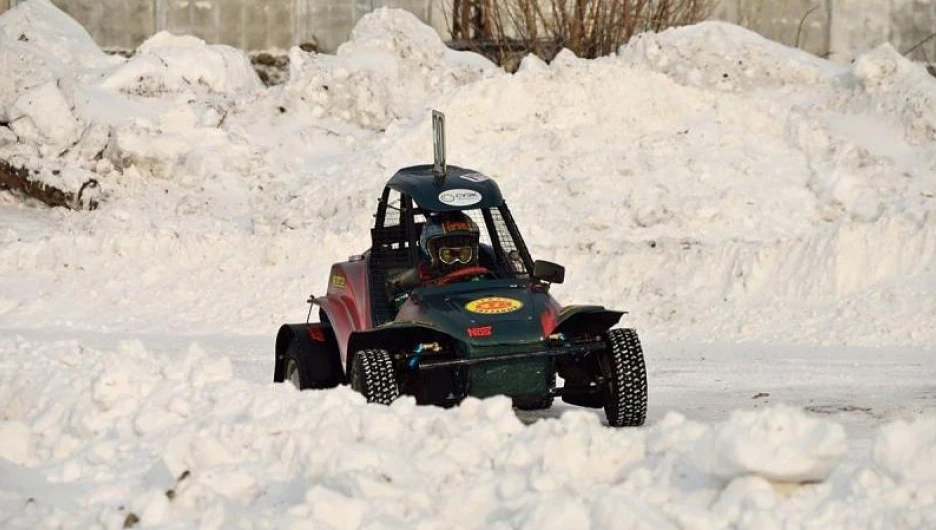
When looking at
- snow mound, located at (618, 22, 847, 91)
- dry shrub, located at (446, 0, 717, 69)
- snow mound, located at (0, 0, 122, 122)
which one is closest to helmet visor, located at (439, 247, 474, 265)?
snow mound, located at (618, 22, 847, 91)

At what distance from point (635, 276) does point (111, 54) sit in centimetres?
1062

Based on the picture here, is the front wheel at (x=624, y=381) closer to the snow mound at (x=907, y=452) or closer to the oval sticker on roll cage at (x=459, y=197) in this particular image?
the oval sticker on roll cage at (x=459, y=197)

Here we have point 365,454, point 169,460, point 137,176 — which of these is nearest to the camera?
point 365,454

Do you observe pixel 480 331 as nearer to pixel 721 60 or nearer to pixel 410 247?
pixel 410 247

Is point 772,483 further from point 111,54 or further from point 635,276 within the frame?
point 111,54

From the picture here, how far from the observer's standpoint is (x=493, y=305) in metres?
10.5

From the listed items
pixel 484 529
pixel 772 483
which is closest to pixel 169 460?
pixel 484 529

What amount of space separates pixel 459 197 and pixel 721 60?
11.3 meters

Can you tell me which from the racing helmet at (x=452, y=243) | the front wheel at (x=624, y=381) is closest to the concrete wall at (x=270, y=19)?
the racing helmet at (x=452, y=243)

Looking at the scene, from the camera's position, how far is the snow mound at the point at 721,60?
21.5 metres

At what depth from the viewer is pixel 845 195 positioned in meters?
18.6

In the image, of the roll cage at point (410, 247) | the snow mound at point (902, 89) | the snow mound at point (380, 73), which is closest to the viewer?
the roll cage at point (410, 247)

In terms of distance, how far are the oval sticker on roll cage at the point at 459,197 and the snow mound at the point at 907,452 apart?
16.9 feet

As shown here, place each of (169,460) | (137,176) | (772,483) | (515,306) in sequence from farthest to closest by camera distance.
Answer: (137,176), (515,306), (169,460), (772,483)
